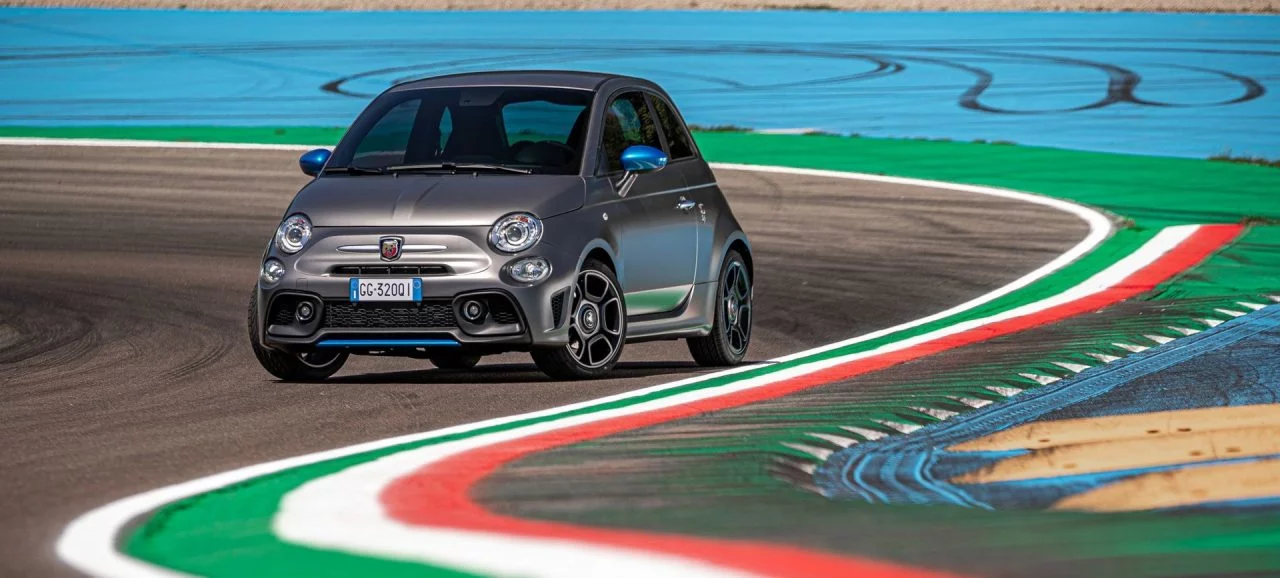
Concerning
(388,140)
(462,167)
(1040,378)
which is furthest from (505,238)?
(1040,378)

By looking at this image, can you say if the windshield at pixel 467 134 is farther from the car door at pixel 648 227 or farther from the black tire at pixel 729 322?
the black tire at pixel 729 322

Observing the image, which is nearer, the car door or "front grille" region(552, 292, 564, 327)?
"front grille" region(552, 292, 564, 327)

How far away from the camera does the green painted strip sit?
238 inches

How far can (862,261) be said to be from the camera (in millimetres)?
16938

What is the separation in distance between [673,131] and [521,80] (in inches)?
40.0

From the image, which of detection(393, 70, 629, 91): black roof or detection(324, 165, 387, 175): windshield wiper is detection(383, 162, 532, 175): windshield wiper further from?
detection(393, 70, 629, 91): black roof

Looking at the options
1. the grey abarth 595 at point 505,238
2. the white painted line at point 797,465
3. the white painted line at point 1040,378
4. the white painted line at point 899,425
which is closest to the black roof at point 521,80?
the grey abarth 595 at point 505,238

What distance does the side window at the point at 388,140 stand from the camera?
36.2ft

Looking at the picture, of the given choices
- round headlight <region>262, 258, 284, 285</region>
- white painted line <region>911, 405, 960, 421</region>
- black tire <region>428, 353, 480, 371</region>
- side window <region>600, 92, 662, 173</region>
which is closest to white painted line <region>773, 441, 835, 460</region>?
white painted line <region>911, 405, 960, 421</region>

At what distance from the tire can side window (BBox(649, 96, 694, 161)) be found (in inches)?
53.1

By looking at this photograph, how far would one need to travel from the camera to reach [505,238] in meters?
10.1

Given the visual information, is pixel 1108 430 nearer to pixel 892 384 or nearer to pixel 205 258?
pixel 892 384

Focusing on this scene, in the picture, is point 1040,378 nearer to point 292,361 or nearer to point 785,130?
point 292,361

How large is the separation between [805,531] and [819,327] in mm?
7119
